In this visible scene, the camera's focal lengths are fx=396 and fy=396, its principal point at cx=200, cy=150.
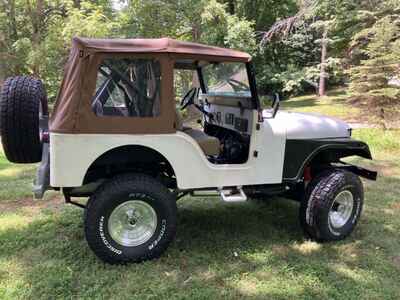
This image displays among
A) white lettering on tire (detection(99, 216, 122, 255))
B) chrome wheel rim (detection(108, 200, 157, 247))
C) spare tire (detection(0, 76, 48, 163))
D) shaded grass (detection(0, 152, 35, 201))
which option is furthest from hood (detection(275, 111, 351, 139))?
shaded grass (detection(0, 152, 35, 201))

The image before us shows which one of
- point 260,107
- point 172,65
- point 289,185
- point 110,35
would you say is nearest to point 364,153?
point 289,185

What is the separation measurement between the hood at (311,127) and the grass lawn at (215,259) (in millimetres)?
1105

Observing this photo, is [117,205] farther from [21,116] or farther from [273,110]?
[273,110]

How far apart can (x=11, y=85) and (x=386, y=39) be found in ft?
30.0

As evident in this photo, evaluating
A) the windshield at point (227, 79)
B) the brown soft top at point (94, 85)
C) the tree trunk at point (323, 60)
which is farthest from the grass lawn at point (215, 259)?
the tree trunk at point (323, 60)

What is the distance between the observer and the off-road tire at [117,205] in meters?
3.35

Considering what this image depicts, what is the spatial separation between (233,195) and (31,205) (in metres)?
2.83

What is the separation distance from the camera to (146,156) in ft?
11.8

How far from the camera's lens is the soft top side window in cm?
332

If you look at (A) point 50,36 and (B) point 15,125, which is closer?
(B) point 15,125

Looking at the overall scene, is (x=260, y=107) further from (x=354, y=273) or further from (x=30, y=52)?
(x=30, y=52)

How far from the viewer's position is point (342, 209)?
14.0ft

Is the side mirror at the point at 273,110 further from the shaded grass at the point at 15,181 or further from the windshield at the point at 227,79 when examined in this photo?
the shaded grass at the point at 15,181

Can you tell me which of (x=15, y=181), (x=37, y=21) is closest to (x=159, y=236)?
(x=15, y=181)
